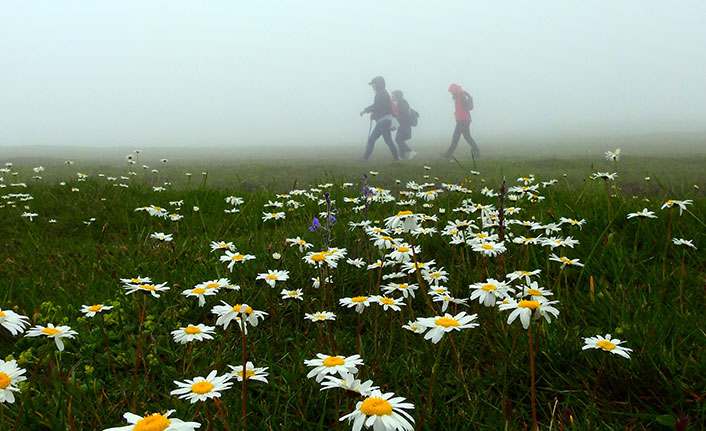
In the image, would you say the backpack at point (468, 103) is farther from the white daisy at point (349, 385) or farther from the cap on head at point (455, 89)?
the white daisy at point (349, 385)

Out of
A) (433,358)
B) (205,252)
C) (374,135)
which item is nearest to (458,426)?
(433,358)

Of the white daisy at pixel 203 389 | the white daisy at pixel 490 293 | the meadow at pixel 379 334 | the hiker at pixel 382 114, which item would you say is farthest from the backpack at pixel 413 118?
the white daisy at pixel 203 389

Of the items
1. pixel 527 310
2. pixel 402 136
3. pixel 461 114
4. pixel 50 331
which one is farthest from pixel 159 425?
pixel 402 136

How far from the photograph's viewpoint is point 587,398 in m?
1.78

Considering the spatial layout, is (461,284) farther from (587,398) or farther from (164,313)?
(164,313)

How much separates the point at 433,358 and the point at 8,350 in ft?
7.09

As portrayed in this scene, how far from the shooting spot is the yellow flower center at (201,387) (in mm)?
1255

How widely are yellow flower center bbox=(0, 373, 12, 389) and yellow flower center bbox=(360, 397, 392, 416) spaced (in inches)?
35.2

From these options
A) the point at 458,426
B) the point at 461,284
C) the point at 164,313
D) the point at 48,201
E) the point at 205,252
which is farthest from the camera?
the point at 48,201

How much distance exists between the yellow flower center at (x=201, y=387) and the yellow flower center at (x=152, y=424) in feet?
0.82

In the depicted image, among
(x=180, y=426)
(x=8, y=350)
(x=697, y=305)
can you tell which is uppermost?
(x=180, y=426)

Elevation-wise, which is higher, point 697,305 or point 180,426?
point 180,426

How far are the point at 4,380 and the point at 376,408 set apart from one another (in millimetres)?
940

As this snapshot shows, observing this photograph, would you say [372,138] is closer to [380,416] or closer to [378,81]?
[378,81]
